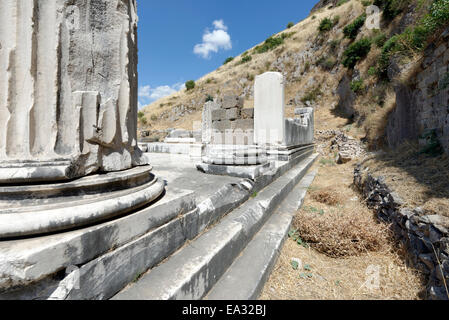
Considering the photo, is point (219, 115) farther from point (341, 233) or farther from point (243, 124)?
point (341, 233)

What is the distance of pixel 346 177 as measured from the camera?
5.79 metres

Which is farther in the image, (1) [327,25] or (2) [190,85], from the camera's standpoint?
(2) [190,85]

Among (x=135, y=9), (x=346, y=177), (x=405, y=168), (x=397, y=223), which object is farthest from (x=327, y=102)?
(x=135, y=9)

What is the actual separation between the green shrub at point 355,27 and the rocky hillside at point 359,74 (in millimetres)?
72

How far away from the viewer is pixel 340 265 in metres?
2.11

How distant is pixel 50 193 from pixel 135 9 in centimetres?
150

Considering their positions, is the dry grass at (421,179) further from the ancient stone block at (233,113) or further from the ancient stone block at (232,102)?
the ancient stone block at (232,102)

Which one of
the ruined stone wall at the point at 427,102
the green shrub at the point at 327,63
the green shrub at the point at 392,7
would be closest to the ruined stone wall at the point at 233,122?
the ruined stone wall at the point at 427,102

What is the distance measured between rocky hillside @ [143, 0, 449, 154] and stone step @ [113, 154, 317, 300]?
4.28m

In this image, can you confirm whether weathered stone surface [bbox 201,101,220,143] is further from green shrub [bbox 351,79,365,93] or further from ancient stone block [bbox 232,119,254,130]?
green shrub [bbox 351,79,365,93]

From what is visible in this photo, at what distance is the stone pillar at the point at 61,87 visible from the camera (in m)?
1.15

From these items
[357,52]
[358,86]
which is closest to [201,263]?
[358,86]

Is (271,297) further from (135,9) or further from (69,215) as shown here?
(135,9)

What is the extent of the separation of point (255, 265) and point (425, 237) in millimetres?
1580
